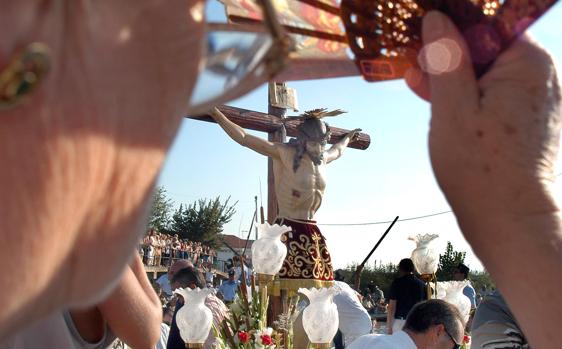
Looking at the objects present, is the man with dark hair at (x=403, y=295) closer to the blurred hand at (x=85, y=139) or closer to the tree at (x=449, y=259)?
the blurred hand at (x=85, y=139)

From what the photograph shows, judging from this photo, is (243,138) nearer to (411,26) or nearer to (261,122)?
(261,122)

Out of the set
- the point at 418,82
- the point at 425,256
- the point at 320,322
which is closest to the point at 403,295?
the point at 425,256

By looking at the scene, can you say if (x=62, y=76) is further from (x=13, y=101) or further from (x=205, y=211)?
(x=205, y=211)

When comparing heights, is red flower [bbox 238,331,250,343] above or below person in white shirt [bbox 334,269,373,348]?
above

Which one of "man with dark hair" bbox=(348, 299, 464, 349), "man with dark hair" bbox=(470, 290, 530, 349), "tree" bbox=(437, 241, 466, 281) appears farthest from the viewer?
"tree" bbox=(437, 241, 466, 281)

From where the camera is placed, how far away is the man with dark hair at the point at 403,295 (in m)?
6.50

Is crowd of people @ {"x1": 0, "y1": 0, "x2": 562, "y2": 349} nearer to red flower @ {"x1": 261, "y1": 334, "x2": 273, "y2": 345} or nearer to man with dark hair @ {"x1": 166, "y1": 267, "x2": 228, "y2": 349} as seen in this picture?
red flower @ {"x1": 261, "y1": 334, "x2": 273, "y2": 345}

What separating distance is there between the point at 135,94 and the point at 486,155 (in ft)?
1.61

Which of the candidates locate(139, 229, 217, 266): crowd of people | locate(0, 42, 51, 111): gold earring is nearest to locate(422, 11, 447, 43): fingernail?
locate(0, 42, 51, 111): gold earring

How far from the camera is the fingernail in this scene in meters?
0.79

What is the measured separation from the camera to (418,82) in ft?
2.94

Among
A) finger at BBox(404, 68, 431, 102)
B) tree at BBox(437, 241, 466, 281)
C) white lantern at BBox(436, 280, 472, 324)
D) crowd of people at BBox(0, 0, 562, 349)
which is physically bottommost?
tree at BBox(437, 241, 466, 281)

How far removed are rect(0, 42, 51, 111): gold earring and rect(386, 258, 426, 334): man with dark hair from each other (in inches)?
250

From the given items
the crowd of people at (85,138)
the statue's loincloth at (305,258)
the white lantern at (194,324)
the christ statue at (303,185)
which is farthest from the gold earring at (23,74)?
the christ statue at (303,185)
